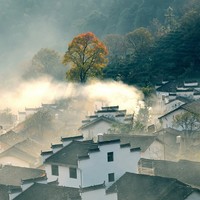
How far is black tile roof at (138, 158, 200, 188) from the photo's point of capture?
161ft

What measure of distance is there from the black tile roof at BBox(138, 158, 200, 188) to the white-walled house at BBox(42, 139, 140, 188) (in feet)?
9.25

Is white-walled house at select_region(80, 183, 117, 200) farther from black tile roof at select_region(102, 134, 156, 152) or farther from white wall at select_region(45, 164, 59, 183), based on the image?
black tile roof at select_region(102, 134, 156, 152)

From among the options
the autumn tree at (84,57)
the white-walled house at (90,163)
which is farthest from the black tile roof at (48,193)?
the autumn tree at (84,57)

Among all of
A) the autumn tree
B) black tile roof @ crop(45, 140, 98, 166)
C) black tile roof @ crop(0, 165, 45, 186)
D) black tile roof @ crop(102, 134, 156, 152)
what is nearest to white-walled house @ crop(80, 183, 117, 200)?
black tile roof @ crop(45, 140, 98, 166)

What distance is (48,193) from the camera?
135ft

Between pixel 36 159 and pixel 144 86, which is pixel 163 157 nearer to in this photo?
pixel 36 159

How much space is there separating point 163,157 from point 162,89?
82.3 ft

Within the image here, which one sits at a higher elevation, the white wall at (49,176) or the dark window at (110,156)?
the dark window at (110,156)

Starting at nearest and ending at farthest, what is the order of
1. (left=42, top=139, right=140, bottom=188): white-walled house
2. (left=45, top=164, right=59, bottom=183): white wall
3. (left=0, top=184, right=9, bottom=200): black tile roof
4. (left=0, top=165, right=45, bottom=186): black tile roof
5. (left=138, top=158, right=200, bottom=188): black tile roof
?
1. (left=0, top=184, right=9, bottom=200): black tile roof
2. (left=42, top=139, right=140, bottom=188): white-walled house
3. (left=45, top=164, right=59, bottom=183): white wall
4. (left=138, top=158, right=200, bottom=188): black tile roof
5. (left=0, top=165, right=45, bottom=186): black tile roof

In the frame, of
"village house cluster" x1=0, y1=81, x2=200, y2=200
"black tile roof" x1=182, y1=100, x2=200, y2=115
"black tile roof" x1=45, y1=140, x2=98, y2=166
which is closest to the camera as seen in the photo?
"village house cluster" x1=0, y1=81, x2=200, y2=200

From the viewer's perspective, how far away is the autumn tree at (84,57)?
83625 millimetres

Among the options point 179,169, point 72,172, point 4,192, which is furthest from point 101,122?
point 4,192

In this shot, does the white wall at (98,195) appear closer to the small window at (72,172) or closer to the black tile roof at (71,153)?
the black tile roof at (71,153)

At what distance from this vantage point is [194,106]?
68.6 metres
